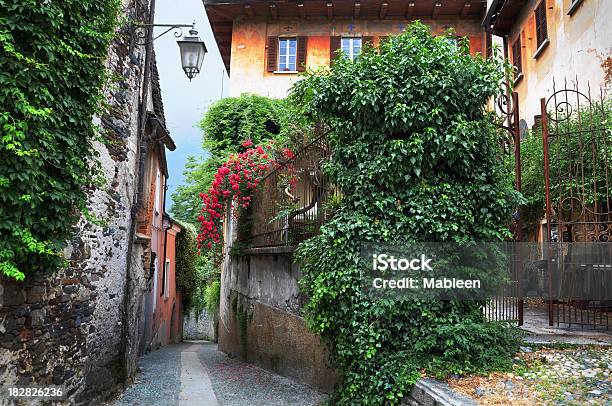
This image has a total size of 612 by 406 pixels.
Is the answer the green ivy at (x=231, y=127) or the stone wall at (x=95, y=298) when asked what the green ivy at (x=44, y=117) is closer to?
the stone wall at (x=95, y=298)

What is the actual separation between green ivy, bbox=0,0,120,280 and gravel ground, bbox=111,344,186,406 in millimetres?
3074

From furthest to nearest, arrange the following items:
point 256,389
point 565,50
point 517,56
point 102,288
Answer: point 517,56 → point 565,50 → point 256,389 → point 102,288

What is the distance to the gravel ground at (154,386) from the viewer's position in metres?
7.02

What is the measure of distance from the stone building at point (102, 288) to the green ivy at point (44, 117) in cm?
53

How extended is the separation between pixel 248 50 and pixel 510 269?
13157 mm

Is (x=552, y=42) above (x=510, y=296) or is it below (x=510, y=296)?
above

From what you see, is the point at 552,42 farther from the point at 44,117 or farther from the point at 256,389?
the point at 44,117

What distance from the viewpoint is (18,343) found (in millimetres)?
4719

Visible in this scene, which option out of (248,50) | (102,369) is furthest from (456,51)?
(248,50)

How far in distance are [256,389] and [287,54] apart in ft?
39.3

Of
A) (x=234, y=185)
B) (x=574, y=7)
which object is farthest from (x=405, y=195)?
(x=574, y=7)

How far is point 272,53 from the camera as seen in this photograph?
16.5 metres

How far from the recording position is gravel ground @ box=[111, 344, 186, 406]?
702 centimetres

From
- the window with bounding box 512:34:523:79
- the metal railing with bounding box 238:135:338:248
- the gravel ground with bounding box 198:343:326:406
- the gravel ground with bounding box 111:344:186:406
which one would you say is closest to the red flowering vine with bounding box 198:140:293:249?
the metal railing with bounding box 238:135:338:248
